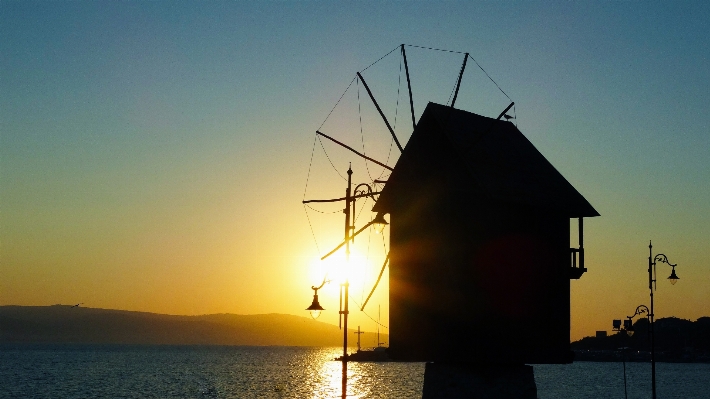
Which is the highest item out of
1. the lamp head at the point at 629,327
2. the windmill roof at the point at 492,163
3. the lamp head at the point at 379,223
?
the windmill roof at the point at 492,163

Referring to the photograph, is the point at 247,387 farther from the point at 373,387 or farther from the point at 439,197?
the point at 439,197

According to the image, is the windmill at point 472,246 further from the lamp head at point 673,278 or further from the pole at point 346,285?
the lamp head at point 673,278

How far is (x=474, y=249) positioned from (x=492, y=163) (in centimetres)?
303

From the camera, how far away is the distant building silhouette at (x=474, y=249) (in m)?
26.5

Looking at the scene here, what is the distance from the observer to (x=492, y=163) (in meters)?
27.7

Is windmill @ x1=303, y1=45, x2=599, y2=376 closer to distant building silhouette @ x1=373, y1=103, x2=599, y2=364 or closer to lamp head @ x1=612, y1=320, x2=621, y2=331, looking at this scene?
distant building silhouette @ x1=373, y1=103, x2=599, y2=364

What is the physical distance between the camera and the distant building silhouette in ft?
86.8

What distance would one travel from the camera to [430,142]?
28.1 meters

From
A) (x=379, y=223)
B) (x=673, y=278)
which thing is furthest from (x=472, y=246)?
(x=673, y=278)

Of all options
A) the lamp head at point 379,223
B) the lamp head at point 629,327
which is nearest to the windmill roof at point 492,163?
the lamp head at point 379,223

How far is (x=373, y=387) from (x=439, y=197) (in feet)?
370

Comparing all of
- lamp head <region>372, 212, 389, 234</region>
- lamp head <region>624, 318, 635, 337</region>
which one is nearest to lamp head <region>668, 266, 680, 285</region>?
lamp head <region>624, 318, 635, 337</region>

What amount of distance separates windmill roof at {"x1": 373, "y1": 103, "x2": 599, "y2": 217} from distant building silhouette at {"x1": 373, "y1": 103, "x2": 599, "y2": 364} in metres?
0.05

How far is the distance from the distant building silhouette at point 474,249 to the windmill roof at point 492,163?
46 mm
